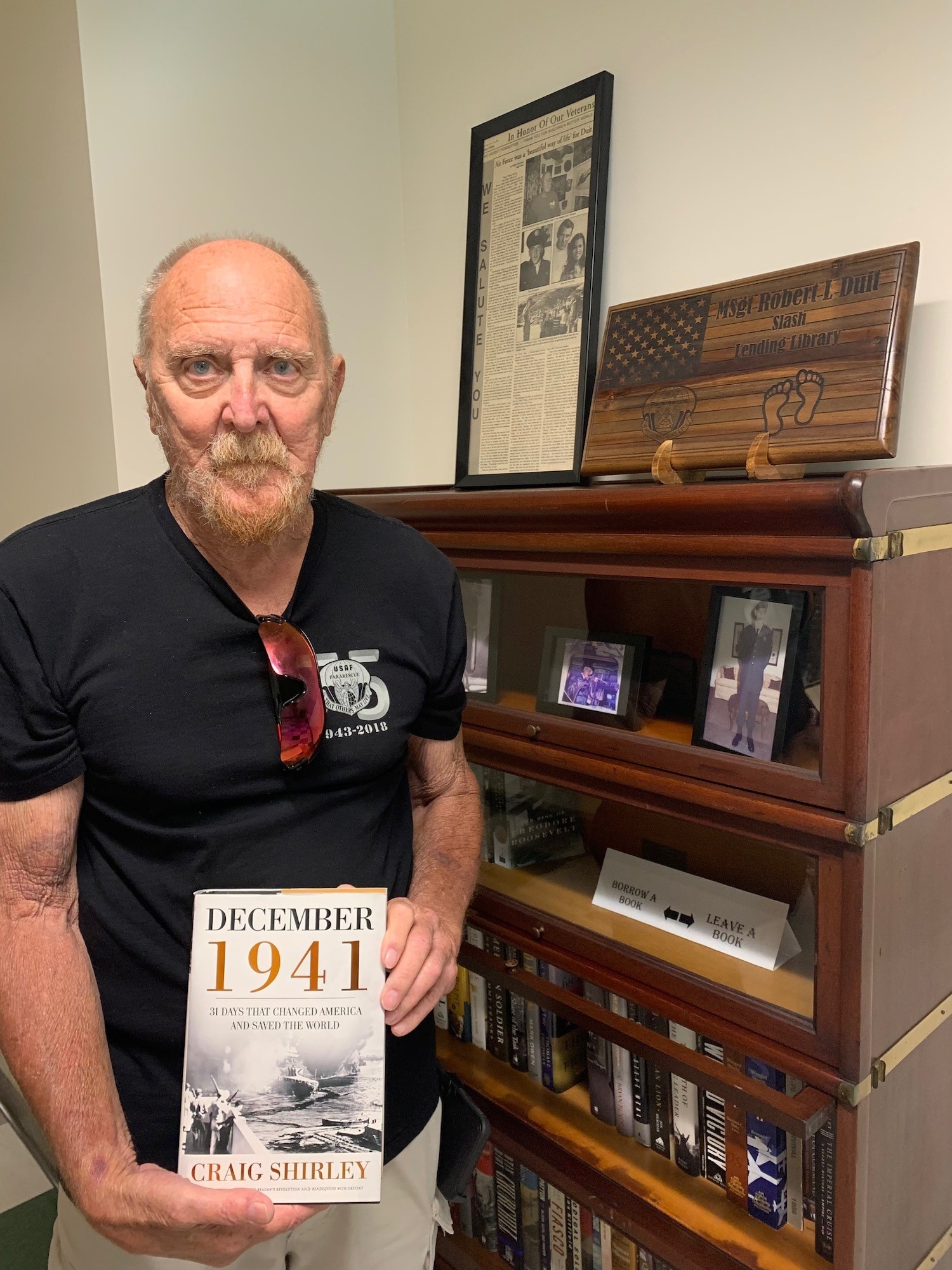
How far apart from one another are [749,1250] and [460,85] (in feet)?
7.39

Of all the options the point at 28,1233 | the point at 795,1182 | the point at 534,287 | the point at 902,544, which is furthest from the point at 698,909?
the point at 28,1233

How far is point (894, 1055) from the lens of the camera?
47.3 inches

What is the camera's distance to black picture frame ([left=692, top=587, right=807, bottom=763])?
121 centimetres

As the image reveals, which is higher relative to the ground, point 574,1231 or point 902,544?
point 902,544

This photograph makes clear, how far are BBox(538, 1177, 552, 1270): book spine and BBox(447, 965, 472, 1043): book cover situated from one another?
0.30 metres

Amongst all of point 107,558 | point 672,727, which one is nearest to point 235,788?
point 107,558

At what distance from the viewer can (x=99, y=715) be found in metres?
0.98

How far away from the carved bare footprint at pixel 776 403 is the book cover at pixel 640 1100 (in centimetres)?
102

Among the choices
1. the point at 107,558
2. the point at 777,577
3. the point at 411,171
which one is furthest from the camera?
the point at 411,171

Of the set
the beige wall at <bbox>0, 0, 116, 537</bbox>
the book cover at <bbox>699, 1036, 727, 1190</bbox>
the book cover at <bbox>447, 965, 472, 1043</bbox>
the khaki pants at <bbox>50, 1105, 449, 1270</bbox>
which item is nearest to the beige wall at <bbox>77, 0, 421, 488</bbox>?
the beige wall at <bbox>0, 0, 116, 537</bbox>

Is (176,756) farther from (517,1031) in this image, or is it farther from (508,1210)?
(508,1210)

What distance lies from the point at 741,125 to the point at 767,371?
0.52 meters

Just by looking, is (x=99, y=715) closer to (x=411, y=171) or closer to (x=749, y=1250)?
(x=749, y=1250)

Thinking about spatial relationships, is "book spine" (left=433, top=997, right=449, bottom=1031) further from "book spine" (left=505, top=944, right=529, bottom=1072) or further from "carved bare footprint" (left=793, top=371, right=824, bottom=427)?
"carved bare footprint" (left=793, top=371, right=824, bottom=427)
